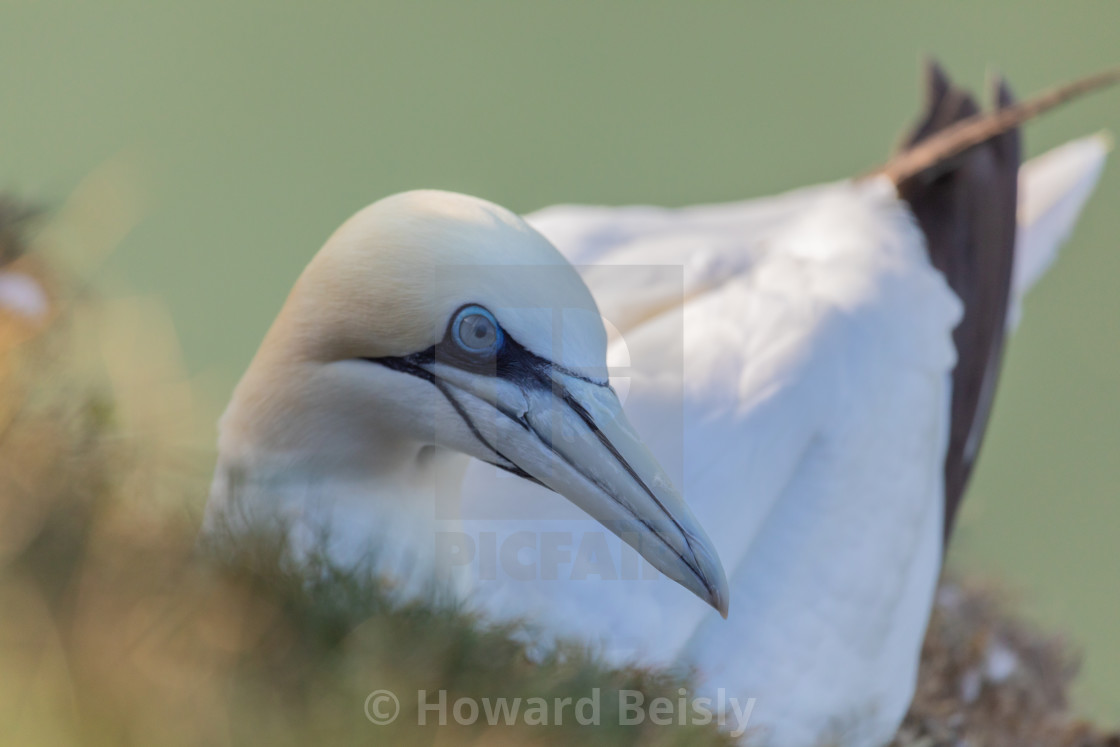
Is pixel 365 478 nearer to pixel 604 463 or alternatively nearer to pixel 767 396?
pixel 604 463

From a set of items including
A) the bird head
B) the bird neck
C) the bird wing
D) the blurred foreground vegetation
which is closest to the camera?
the blurred foreground vegetation

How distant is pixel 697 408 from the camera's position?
2.97m

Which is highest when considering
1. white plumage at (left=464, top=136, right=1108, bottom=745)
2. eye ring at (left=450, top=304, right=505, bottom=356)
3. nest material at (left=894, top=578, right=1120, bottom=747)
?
eye ring at (left=450, top=304, right=505, bottom=356)

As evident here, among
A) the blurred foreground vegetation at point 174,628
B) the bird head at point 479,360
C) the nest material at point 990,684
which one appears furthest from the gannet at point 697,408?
the nest material at point 990,684

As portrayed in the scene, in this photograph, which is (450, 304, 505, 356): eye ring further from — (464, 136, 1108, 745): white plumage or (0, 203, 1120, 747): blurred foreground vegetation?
(464, 136, 1108, 745): white plumage

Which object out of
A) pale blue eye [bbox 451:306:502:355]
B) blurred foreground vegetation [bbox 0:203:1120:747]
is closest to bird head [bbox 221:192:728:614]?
pale blue eye [bbox 451:306:502:355]

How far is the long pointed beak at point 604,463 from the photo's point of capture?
201cm

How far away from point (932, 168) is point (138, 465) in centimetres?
311

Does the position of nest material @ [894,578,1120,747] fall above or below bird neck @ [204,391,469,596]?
below

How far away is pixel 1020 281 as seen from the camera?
174 inches

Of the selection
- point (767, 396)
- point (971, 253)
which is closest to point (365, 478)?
point (767, 396)

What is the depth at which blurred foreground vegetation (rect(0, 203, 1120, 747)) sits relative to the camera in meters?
→ 1.06

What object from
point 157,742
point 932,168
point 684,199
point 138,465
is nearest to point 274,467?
point 138,465

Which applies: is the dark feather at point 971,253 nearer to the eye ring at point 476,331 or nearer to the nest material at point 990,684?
the nest material at point 990,684
